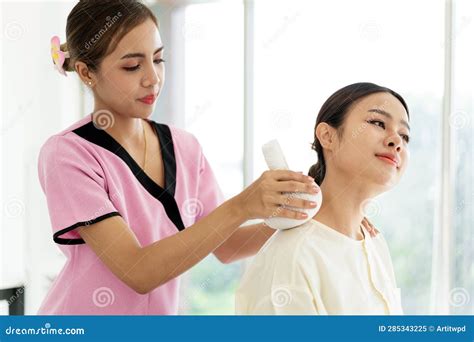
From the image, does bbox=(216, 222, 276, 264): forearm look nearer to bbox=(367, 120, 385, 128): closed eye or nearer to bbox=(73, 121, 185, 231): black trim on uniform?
bbox=(73, 121, 185, 231): black trim on uniform

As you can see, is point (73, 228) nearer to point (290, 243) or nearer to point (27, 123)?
point (290, 243)

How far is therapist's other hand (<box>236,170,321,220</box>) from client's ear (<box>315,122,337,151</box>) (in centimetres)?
19

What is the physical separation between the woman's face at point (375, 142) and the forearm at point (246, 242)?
0.87 ft

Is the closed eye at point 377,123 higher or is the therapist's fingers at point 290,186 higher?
the closed eye at point 377,123

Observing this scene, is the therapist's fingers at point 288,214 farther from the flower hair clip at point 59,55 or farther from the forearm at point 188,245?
the flower hair clip at point 59,55

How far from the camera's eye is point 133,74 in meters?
1.38

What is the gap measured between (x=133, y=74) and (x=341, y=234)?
0.55 metres

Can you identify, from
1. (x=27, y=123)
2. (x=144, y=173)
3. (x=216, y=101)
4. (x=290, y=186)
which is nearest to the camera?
(x=290, y=186)

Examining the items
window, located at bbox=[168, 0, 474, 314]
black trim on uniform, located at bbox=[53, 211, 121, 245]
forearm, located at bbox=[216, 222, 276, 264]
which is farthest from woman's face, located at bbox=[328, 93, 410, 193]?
window, located at bbox=[168, 0, 474, 314]

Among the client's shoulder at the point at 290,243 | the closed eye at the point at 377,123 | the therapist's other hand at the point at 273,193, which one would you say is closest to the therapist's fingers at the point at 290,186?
the therapist's other hand at the point at 273,193

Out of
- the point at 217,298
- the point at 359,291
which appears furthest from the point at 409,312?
the point at 359,291

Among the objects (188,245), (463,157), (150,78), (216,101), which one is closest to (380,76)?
(463,157)

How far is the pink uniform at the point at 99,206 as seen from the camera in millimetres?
1358

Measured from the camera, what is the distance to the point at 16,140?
2736mm
